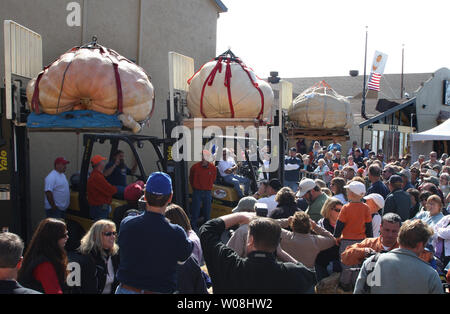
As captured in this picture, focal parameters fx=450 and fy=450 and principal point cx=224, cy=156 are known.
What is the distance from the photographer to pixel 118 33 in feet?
39.7

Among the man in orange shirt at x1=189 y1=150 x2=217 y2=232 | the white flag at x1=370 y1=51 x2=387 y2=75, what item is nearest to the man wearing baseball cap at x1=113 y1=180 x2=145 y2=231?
the man in orange shirt at x1=189 y1=150 x2=217 y2=232

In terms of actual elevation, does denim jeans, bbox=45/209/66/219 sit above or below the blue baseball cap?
below

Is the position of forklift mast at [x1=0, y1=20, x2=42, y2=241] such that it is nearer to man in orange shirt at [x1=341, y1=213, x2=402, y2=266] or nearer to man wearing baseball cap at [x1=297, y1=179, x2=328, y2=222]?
man wearing baseball cap at [x1=297, y1=179, x2=328, y2=222]

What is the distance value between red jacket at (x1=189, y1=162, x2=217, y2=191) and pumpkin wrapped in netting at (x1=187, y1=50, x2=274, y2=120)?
85.3 inches

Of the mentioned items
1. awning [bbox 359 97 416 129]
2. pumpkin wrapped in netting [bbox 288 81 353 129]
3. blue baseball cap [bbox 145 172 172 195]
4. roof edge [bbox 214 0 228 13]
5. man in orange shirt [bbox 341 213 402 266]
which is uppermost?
roof edge [bbox 214 0 228 13]

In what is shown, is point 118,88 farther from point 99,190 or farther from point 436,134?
point 436,134

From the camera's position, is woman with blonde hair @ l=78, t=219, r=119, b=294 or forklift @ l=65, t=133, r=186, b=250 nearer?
woman with blonde hair @ l=78, t=219, r=119, b=294

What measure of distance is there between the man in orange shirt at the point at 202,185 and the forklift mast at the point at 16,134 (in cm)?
343

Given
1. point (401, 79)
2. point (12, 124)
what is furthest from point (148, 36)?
point (401, 79)

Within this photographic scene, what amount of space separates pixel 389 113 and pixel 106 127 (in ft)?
79.9

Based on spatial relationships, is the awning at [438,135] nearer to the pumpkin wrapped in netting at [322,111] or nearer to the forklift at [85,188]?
the pumpkin wrapped in netting at [322,111]

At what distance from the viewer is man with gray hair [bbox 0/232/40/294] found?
294 cm

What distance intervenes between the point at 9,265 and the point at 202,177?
6240mm

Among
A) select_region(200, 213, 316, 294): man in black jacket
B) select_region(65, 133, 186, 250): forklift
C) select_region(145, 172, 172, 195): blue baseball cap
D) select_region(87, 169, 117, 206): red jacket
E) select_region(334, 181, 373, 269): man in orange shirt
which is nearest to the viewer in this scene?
select_region(200, 213, 316, 294): man in black jacket
